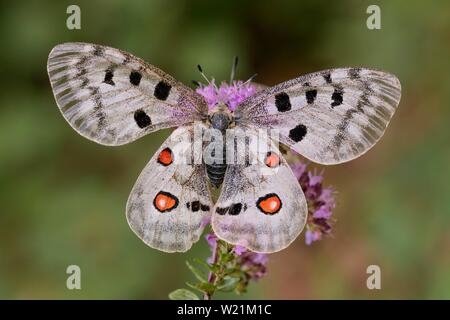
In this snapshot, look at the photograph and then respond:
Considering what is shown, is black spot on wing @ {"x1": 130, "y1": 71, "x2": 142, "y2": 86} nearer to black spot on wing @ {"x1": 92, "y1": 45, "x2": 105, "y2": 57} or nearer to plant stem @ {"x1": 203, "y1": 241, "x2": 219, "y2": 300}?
black spot on wing @ {"x1": 92, "y1": 45, "x2": 105, "y2": 57}

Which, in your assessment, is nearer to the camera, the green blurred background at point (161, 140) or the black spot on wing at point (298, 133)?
the black spot on wing at point (298, 133)

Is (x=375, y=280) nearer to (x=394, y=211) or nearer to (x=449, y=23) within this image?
(x=394, y=211)

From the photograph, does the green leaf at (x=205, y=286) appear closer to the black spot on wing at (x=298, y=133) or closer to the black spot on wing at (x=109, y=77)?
the black spot on wing at (x=298, y=133)

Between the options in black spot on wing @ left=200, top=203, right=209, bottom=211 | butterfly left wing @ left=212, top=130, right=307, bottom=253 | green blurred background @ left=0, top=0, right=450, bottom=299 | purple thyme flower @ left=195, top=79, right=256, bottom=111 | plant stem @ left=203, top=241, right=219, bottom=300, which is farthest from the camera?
green blurred background @ left=0, top=0, right=450, bottom=299

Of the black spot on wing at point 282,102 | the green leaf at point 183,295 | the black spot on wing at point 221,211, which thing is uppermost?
the black spot on wing at point 282,102

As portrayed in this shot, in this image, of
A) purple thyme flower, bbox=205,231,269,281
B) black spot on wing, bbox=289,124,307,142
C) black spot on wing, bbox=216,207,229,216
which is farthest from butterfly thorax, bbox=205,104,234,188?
purple thyme flower, bbox=205,231,269,281

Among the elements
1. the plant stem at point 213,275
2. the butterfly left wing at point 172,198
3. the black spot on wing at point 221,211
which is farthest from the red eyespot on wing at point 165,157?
the plant stem at point 213,275
